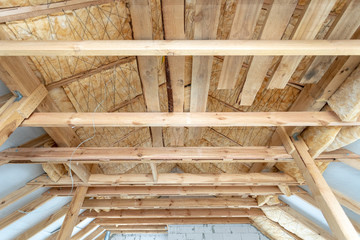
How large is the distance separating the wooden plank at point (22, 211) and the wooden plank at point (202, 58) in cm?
284

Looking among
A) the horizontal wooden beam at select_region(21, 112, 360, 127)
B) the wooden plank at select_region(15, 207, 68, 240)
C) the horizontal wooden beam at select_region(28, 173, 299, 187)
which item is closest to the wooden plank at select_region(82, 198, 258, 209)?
the wooden plank at select_region(15, 207, 68, 240)

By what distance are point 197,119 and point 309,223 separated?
3.57 m

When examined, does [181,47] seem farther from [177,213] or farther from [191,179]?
[177,213]

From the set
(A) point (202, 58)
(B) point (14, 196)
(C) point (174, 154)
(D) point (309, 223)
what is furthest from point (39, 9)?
(D) point (309, 223)

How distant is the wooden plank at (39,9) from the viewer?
1305mm

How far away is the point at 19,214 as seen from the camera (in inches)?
121

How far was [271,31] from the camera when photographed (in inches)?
53.7

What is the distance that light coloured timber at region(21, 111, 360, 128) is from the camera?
178 cm

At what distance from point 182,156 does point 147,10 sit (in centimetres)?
155

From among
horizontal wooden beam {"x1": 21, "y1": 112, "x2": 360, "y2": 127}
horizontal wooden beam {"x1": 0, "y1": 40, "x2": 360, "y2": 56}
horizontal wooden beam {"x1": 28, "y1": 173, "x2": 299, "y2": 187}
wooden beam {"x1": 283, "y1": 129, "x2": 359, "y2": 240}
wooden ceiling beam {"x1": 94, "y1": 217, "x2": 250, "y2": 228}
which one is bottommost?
wooden beam {"x1": 283, "y1": 129, "x2": 359, "y2": 240}

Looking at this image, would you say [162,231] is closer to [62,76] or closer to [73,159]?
[73,159]

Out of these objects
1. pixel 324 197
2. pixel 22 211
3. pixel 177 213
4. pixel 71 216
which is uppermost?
pixel 177 213

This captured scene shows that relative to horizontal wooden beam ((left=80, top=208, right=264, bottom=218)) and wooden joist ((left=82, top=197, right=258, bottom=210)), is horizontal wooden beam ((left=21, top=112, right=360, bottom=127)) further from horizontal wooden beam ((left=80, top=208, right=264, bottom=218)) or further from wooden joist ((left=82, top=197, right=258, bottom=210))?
horizontal wooden beam ((left=80, top=208, right=264, bottom=218))

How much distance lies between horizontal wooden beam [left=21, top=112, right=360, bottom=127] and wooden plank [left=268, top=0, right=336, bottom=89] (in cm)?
43
